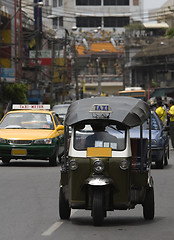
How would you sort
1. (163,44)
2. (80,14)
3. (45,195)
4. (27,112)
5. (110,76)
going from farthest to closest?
(80,14), (110,76), (163,44), (27,112), (45,195)

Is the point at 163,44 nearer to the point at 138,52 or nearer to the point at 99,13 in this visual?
the point at 138,52

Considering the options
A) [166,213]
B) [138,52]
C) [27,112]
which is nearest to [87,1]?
[138,52]

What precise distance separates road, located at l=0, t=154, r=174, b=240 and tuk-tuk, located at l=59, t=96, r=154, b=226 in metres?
0.28

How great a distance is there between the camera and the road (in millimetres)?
9508

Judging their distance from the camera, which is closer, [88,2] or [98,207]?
[98,207]

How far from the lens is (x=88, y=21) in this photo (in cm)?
15488

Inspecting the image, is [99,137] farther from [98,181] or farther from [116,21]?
[116,21]

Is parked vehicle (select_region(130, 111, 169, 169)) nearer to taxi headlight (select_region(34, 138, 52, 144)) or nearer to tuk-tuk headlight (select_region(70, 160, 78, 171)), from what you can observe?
taxi headlight (select_region(34, 138, 52, 144))

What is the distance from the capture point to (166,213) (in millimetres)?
11609

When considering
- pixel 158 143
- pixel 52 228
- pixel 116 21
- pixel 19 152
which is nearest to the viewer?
pixel 52 228

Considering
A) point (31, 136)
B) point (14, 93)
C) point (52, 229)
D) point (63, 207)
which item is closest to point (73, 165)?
point (63, 207)

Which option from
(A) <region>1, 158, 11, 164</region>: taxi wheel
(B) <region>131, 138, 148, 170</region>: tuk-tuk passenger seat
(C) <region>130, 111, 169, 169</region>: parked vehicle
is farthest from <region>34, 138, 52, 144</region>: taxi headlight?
(B) <region>131, 138, 148, 170</region>: tuk-tuk passenger seat

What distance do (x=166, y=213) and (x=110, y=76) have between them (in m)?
130

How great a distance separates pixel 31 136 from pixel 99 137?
9.83 m
